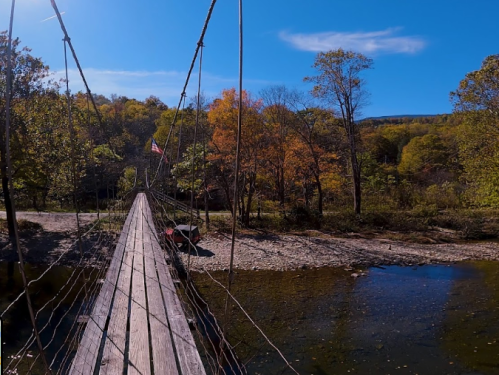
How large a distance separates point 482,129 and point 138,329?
1085 cm

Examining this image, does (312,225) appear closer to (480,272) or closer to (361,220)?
(361,220)

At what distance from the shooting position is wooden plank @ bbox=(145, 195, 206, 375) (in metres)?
1.82

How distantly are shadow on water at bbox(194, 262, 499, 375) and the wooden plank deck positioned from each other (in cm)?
194

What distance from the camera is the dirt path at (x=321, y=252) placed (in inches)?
372

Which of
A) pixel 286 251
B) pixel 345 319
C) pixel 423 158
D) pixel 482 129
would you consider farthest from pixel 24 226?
pixel 423 158

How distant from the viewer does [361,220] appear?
14.0m

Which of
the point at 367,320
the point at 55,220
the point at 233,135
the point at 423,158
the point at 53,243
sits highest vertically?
the point at 423,158

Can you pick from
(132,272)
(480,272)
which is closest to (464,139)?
(480,272)

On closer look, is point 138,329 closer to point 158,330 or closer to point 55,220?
point 158,330

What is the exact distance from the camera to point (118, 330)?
2.24m

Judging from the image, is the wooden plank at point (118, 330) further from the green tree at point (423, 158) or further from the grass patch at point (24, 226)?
the green tree at point (423, 158)

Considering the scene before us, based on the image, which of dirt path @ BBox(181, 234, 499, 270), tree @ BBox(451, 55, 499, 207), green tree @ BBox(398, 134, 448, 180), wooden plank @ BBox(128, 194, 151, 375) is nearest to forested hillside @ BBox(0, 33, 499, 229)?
tree @ BBox(451, 55, 499, 207)

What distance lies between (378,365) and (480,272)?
5.70m

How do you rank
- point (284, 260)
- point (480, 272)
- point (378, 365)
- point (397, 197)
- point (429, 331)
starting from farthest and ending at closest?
point (397, 197) → point (284, 260) → point (480, 272) → point (429, 331) → point (378, 365)
